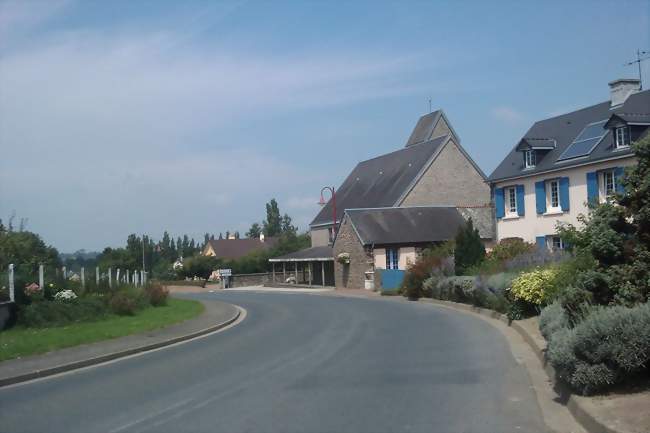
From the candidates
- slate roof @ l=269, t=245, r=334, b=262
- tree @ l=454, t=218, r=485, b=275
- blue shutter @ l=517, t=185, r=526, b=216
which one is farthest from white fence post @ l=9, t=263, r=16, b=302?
slate roof @ l=269, t=245, r=334, b=262

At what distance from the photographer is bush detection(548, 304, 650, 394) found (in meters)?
8.07

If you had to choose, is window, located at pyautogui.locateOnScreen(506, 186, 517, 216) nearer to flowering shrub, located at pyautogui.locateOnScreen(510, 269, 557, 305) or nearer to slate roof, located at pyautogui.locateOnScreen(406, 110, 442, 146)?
flowering shrub, located at pyautogui.locateOnScreen(510, 269, 557, 305)

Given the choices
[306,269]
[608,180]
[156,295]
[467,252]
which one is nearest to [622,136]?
[608,180]

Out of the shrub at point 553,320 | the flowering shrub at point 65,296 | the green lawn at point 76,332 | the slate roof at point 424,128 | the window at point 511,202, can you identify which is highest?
the slate roof at point 424,128

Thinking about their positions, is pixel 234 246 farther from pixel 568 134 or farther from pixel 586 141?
pixel 586 141

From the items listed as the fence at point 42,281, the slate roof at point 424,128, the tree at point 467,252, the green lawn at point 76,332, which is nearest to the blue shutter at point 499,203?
the tree at point 467,252

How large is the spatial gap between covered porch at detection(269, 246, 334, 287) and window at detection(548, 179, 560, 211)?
647 inches

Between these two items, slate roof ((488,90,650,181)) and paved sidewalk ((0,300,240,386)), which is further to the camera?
slate roof ((488,90,650,181))

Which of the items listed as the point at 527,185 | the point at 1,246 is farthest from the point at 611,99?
the point at 1,246

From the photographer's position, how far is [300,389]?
10461mm

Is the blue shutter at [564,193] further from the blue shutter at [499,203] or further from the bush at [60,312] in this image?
the bush at [60,312]

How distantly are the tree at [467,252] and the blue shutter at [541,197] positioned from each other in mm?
5663

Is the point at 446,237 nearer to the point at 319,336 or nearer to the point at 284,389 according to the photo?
the point at 319,336

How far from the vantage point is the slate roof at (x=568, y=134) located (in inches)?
1260
